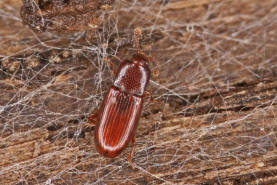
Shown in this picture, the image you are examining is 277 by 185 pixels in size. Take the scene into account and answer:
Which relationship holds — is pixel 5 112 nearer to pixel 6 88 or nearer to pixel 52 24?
pixel 6 88

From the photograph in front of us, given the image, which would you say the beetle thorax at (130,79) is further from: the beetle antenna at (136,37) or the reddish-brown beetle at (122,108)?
the beetle antenna at (136,37)

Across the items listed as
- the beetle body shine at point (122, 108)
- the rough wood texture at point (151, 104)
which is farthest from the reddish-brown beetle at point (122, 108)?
the rough wood texture at point (151, 104)

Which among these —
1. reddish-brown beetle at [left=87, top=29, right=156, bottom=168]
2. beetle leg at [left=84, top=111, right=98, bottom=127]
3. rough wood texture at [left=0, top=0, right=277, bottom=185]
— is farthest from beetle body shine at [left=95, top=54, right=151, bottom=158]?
rough wood texture at [left=0, top=0, right=277, bottom=185]


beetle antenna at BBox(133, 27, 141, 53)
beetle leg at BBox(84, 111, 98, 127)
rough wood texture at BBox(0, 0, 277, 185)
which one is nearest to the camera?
beetle leg at BBox(84, 111, 98, 127)

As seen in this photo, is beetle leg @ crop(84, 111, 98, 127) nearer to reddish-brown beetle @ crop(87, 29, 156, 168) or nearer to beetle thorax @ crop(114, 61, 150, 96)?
reddish-brown beetle @ crop(87, 29, 156, 168)

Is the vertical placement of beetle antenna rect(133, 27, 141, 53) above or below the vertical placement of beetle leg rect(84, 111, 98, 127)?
above

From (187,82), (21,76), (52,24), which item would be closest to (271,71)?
(187,82)

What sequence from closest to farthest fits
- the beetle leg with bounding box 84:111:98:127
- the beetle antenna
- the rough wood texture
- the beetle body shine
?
the beetle body shine < the beetle leg with bounding box 84:111:98:127 < the rough wood texture < the beetle antenna

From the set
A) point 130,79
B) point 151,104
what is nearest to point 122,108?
point 130,79
